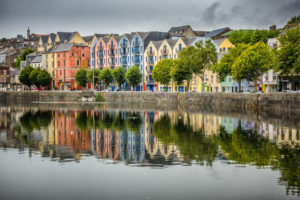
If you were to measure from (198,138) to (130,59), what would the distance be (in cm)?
11144

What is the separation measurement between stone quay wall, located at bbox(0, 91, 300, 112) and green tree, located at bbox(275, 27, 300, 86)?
516 centimetres

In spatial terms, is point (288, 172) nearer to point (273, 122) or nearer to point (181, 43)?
point (273, 122)

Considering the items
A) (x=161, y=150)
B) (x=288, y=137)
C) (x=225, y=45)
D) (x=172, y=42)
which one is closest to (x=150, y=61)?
(x=172, y=42)

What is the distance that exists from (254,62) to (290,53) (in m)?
9.22

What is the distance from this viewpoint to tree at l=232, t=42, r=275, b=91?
87.5 metres

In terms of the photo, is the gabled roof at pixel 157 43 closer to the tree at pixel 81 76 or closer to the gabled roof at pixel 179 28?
Answer: the gabled roof at pixel 179 28

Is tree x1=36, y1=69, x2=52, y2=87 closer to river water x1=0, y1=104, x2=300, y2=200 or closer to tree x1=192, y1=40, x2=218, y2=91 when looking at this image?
tree x1=192, y1=40, x2=218, y2=91

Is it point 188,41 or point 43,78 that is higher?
point 188,41

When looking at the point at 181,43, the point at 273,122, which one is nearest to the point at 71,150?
Result: the point at 273,122

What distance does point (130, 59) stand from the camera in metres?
156

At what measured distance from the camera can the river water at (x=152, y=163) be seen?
25.9m

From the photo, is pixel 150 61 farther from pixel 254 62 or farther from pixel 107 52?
pixel 254 62

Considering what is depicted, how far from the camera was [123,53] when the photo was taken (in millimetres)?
157625

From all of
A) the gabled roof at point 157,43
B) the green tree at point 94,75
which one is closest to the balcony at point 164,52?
the gabled roof at point 157,43
